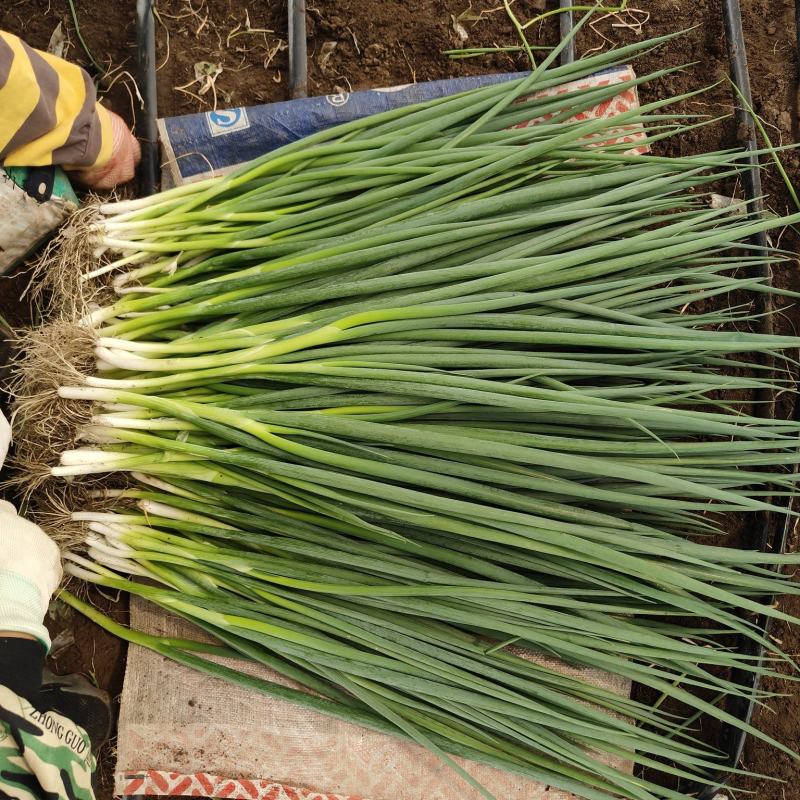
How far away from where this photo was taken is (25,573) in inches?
46.2

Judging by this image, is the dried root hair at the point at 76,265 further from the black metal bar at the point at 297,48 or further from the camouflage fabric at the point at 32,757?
the camouflage fabric at the point at 32,757

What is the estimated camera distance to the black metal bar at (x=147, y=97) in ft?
5.14

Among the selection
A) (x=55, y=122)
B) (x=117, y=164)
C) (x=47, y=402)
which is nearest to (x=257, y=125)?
(x=117, y=164)

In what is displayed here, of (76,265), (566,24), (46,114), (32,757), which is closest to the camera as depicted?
(32,757)

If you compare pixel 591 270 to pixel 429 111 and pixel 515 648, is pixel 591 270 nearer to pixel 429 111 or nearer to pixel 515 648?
pixel 429 111

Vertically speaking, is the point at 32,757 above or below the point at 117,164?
below

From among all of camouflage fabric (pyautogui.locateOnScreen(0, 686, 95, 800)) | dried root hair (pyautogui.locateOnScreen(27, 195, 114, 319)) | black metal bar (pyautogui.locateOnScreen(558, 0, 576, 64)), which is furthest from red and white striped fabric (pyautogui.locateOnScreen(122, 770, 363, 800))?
black metal bar (pyautogui.locateOnScreen(558, 0, 576, 64))

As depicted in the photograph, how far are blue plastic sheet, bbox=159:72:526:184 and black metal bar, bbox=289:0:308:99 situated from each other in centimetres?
7

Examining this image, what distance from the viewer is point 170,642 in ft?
4.48

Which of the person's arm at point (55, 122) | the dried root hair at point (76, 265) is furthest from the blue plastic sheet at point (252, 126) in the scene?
the dried root hair at point (76, 265)

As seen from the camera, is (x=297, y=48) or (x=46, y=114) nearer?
(x=46, y=114)

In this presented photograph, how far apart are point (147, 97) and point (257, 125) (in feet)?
0.90

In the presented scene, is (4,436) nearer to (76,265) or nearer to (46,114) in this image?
(76,265)

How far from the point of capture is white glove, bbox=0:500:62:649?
3.68 feet
